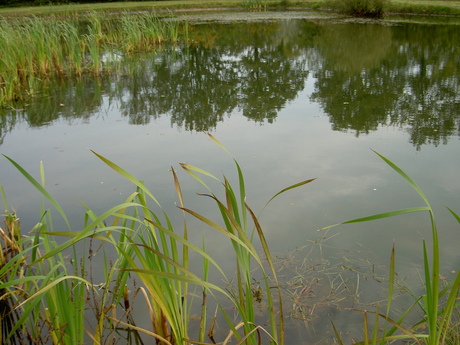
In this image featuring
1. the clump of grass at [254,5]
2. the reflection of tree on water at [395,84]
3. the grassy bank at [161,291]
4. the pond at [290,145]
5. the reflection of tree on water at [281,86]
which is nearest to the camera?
the grassy bank at [161,291]

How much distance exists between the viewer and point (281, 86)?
698cm

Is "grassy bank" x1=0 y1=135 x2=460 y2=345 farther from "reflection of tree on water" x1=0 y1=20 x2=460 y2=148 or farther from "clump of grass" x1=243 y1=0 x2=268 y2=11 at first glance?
"clump of grass" x1=243 y1=0 x2=268 y2=11

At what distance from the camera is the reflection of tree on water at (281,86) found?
216 inches

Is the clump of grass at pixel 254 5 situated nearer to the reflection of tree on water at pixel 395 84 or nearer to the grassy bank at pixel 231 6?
the grassy bank at pixel 231 6

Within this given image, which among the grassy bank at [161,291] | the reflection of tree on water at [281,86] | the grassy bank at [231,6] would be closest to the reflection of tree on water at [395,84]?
the reflection of tree on water at [281,86]

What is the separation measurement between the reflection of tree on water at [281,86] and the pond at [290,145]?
0.03 m

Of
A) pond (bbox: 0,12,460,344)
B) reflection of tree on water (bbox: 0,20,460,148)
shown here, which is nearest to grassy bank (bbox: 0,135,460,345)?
pond (bbox: 0,12,460,344)

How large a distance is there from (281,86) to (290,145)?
2.72 m

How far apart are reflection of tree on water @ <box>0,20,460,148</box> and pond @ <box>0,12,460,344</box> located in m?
0.03

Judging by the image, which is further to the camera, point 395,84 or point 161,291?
point 395,84

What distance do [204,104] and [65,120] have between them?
67.6 inches

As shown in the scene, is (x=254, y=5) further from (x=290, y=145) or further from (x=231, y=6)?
(x=290, y=145)

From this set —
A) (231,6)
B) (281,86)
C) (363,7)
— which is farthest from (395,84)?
(231,6)

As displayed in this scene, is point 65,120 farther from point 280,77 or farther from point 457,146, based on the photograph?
point 457,146
